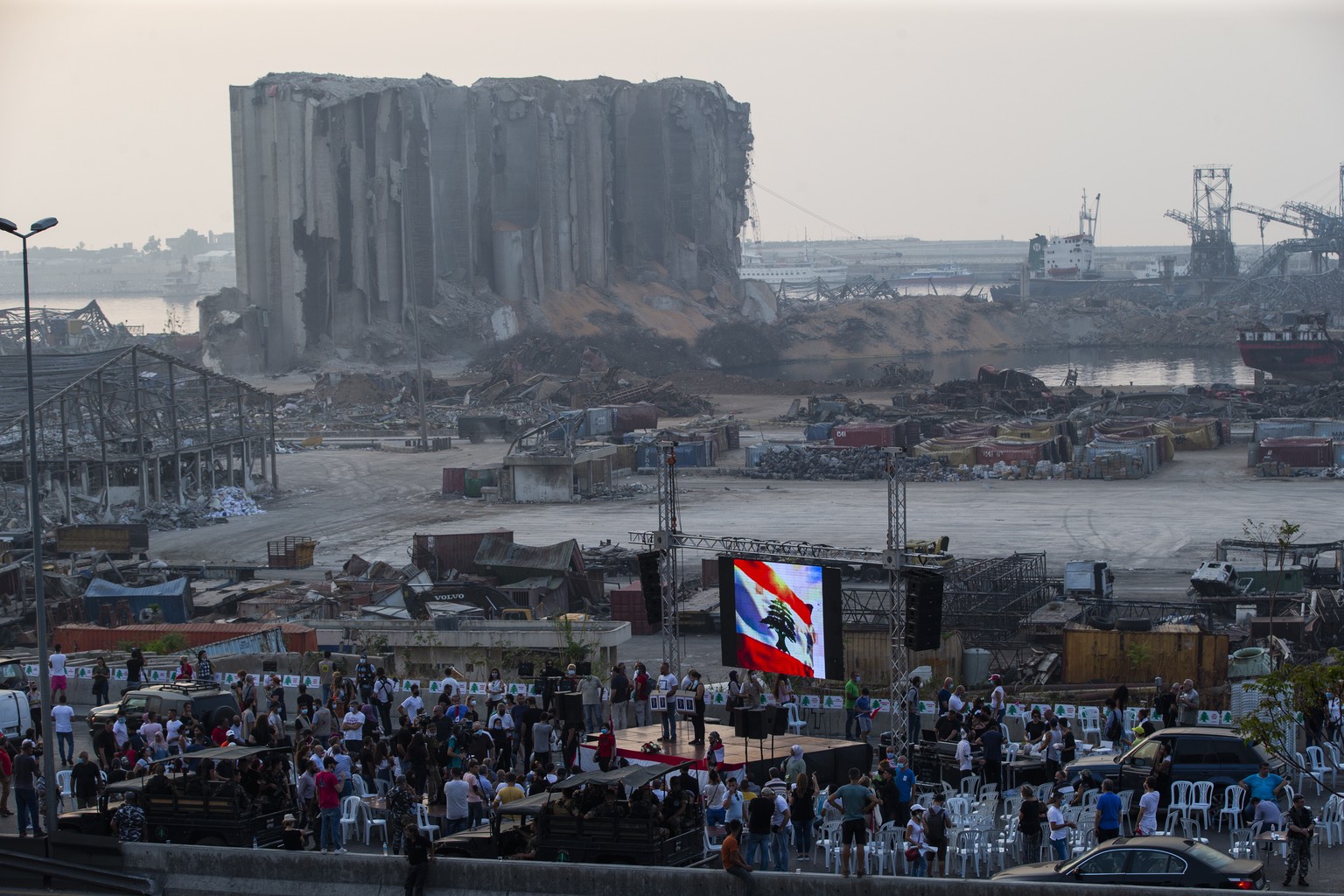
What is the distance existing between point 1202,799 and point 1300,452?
39.7 metres

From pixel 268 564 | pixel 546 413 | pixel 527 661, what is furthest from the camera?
pixel 546 413

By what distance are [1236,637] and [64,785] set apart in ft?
54.9

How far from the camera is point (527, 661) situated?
2234cm

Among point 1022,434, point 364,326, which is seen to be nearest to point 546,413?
point 1022,434

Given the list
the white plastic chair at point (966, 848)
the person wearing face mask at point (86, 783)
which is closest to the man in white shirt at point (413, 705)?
the person wearing face mask at point (86, 783)

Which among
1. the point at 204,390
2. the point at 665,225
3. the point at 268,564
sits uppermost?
the point at 665,225

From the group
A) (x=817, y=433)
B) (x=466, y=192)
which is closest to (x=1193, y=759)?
(x=817, y=433)

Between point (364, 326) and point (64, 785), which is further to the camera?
point (364, 326)

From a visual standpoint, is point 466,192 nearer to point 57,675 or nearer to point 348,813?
point 57,675

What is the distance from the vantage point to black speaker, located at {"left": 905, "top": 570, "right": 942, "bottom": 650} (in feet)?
52.4

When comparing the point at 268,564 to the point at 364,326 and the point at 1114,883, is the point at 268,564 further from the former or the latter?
the point at 364,326

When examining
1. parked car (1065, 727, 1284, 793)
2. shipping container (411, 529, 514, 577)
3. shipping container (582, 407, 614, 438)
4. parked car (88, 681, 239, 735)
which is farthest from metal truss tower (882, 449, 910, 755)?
shipping container (582, 407, 614, 438)

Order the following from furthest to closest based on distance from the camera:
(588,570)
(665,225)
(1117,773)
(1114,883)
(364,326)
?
(665,225), (364,326), (588,570), (1117,773), (1114,883)

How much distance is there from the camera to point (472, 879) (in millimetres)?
12906
